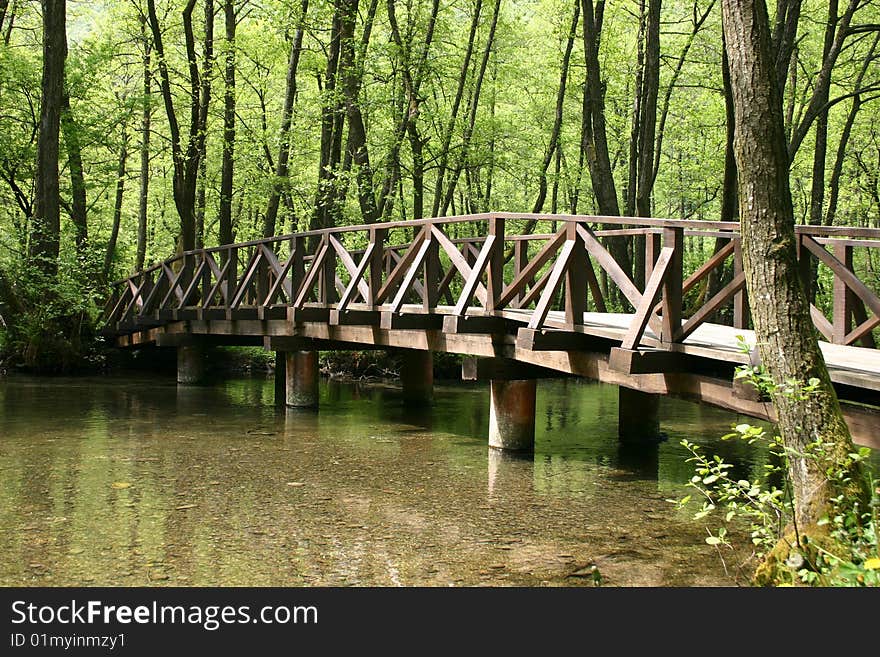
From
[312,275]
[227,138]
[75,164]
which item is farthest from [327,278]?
[75,164]

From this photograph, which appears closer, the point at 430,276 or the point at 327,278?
the point at 430,276

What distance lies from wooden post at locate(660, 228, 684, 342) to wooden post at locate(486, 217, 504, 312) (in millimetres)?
2494

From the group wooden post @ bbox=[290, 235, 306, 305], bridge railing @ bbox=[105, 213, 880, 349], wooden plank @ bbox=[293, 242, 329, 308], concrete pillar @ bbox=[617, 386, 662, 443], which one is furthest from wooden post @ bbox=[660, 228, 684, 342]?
wooden post @ bbox=[290, 235, 306, 305]

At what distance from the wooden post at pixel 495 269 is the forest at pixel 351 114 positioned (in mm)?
5447

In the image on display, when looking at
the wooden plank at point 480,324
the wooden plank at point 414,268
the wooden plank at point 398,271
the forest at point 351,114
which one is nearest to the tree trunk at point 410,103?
the forest at point 351,114

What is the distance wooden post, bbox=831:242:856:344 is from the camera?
24.2ft

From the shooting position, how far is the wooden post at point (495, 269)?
30.1 ft

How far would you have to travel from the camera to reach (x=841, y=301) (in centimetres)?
753

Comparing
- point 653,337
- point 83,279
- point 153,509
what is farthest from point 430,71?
point 153,509

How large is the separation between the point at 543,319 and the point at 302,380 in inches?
248

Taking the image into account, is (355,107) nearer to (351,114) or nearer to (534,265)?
(351,114)

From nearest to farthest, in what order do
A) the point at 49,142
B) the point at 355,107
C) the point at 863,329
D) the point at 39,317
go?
the point at 863,329
the point at 355,107
the point at 39,317
the point at 49,142
